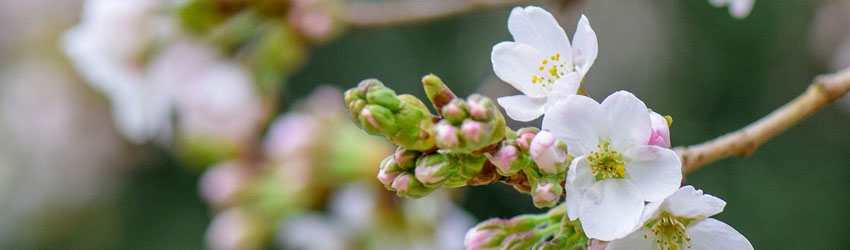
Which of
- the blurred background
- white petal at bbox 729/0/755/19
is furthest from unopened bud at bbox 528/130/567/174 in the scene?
the blurred background

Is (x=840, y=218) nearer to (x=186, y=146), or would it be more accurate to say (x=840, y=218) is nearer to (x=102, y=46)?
(x=186, y=146)

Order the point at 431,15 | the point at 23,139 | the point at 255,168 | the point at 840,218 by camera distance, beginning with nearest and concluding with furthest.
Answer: the point at 431,15
the point at 255,168
the point at 840,218
the point at 23,139

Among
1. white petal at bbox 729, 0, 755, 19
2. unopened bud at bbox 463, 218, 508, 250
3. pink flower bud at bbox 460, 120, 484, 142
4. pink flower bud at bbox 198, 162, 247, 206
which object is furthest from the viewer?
pink flower bud at bbox 198, 162, 247, 206

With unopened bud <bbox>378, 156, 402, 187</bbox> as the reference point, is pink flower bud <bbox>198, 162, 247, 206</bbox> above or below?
above

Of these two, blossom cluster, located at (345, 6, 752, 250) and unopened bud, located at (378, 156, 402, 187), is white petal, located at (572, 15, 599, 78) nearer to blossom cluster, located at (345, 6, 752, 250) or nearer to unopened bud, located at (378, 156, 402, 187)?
blossom cluster, located at (345, 6, 752, 250)

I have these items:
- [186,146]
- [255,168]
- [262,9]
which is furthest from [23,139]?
[262,9]

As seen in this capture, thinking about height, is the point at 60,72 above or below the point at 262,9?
above

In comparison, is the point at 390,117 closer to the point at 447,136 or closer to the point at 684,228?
the point at 447,136
